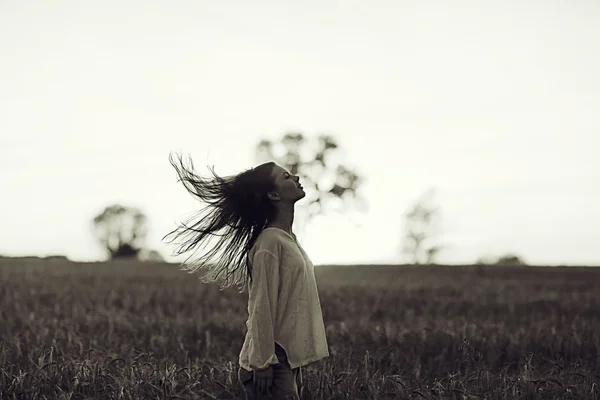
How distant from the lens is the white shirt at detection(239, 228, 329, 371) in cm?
413

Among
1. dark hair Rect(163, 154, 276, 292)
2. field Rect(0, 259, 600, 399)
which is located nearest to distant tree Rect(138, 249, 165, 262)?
field Rect(0, 259, 600, 399)

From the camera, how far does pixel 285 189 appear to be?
4.42 m

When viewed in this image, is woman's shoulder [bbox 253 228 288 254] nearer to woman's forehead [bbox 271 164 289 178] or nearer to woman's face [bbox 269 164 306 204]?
woman's face [bbox 269 164 306 204]

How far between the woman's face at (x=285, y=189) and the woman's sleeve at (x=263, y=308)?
1.38 feet

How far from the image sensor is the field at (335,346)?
502 centimetres

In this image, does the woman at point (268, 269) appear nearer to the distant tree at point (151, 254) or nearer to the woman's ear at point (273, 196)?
the woman's ear at point (273, 196)

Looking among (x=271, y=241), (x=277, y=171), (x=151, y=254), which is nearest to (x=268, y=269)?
(x=271, y=241)

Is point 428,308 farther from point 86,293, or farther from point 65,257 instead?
point 65,257

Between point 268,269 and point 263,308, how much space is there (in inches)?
9.4

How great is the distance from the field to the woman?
27.7 inches

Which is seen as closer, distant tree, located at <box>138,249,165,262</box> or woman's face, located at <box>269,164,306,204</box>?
woman's face, located at <box>269,164,306,204</box>

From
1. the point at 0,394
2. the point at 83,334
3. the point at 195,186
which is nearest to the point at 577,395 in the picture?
the point at 195,186

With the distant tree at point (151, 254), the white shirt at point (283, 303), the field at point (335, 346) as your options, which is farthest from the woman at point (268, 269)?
the distant tree at point (151, 254)

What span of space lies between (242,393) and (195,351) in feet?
11.9
